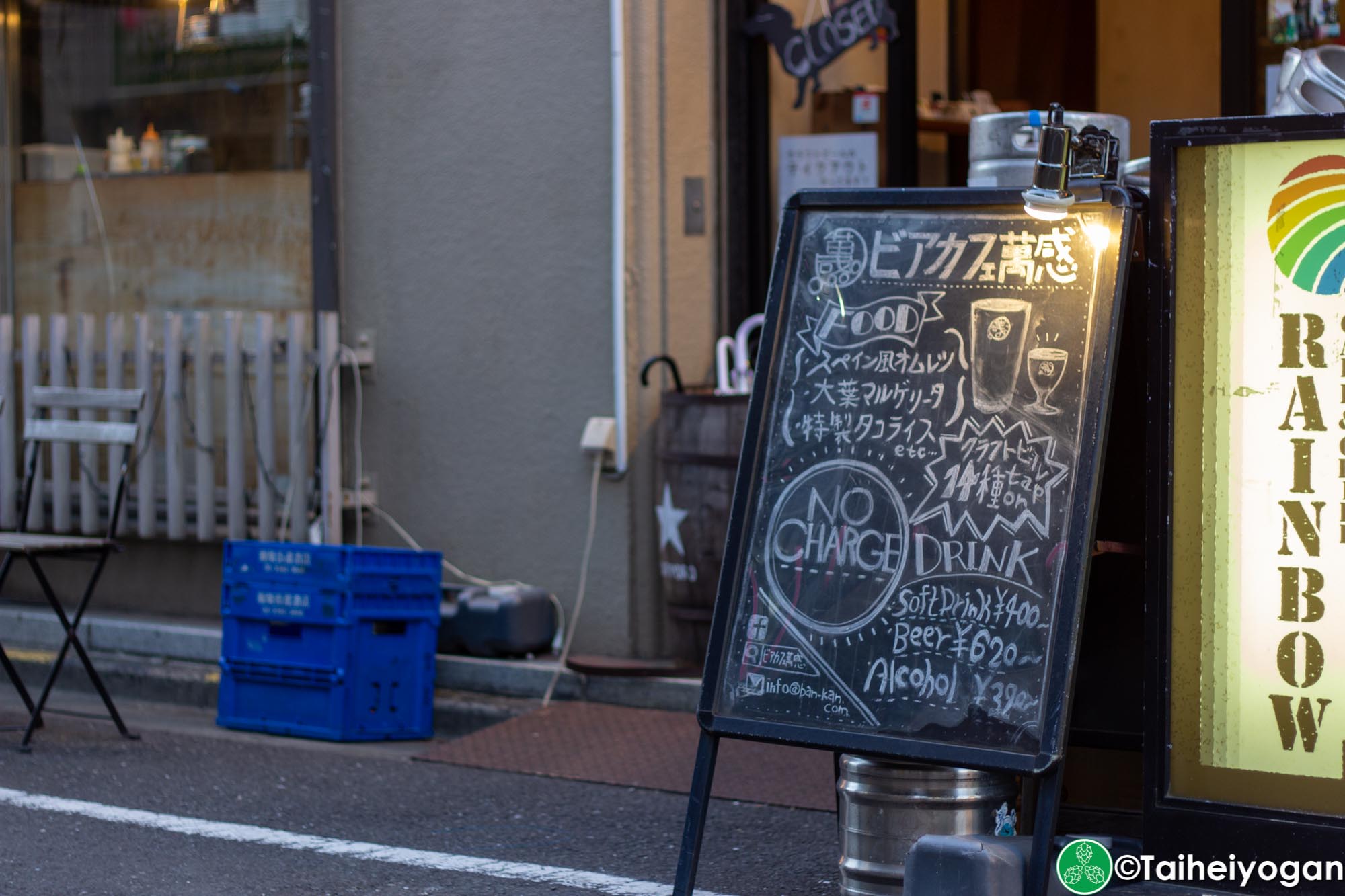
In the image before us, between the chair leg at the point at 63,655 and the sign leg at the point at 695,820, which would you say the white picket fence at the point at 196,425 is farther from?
the sign leg at the point at 695,820

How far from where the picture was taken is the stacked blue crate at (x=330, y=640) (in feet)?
20.5

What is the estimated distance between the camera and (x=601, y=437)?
6688 mm

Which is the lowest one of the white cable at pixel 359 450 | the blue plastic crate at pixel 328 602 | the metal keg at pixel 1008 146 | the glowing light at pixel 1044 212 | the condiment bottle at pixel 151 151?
the blue plastic crate at pixel 328 602

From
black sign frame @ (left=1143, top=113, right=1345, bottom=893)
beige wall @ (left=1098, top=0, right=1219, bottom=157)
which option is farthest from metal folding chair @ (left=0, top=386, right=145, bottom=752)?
beige wall @ (left=1098, top=0, right=1219, bottom=157)

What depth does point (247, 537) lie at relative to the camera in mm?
7414

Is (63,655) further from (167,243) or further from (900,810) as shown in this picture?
(900,810)

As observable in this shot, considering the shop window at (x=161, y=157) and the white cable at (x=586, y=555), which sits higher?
the shop window at (x=161, y=157)

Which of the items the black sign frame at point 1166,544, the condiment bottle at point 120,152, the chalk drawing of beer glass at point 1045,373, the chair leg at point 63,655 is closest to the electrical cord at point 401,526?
the chair leg at point 63,655

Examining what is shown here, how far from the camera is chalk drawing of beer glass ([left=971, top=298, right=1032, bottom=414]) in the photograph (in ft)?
12.7

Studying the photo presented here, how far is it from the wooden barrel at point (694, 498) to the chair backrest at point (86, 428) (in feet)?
6.25

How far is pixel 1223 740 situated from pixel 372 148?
15.4ft

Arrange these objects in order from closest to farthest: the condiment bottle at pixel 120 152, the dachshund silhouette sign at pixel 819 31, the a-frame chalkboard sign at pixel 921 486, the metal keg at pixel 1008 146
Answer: the a-frame chalkboard sign at pixel 921 486
the metal keg at pixel 1008 146
the dachshund silhouette sign at pixel 819 31
the condiment bottle at pixel 120 152

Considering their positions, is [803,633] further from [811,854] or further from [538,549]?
[538,549]

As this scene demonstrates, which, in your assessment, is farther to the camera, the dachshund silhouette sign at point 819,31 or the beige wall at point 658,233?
the dachshund silhouette sign at point 819,31
